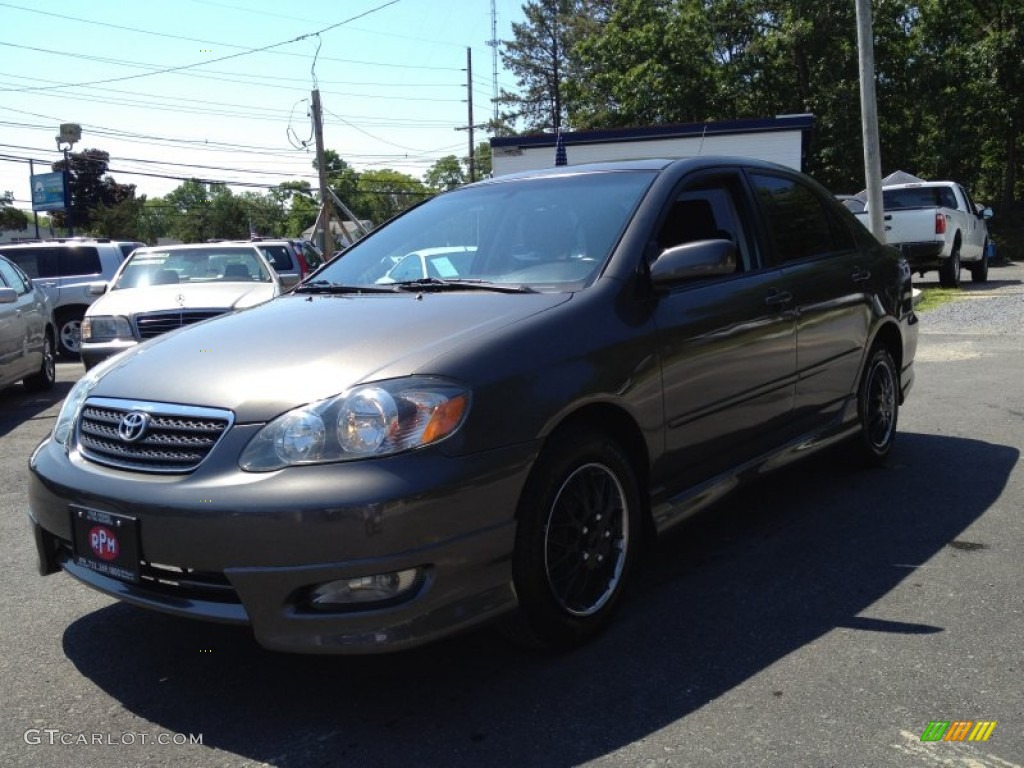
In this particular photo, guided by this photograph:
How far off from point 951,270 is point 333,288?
16.6 metres

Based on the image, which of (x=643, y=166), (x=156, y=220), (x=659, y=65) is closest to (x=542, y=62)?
(x=659, y=65)

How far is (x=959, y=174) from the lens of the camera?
36844 millimetres

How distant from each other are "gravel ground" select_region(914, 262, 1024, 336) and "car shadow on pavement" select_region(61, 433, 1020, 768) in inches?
324

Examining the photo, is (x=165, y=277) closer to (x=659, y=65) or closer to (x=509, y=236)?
(x=509, y=236)

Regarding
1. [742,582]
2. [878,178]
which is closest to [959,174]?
[878,178]

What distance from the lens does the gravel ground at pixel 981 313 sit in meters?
12.1

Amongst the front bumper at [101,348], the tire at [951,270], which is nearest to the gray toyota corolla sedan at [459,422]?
the front bumper at [101,348]

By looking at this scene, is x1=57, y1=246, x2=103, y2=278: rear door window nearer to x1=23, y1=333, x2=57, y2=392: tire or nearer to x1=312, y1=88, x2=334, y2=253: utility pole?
x1=23, y1=333, x2=57, y2=392: tire

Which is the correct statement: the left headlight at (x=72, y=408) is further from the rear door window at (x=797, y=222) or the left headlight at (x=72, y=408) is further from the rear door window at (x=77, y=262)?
the rear door window at (x=77, y=262)

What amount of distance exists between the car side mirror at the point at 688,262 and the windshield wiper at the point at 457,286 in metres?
0.49

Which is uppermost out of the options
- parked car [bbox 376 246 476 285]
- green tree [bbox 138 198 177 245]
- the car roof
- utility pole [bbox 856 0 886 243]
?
green tree [bbox 138 198 177 245]

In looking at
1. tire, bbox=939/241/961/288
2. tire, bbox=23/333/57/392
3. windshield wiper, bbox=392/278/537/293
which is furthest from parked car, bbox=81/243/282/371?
tire, bbox=939/241/961/288

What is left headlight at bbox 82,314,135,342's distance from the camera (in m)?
9.22

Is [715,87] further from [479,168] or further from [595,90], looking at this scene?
[479,168]
